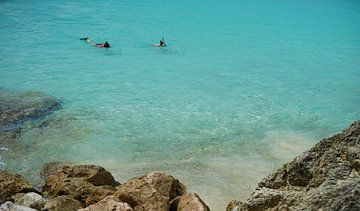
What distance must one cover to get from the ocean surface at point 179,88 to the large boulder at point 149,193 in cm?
220

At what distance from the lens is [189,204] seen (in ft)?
19.5

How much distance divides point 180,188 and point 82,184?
5.59 feet

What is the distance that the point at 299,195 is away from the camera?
417cm

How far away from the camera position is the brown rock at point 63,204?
19.9 ft

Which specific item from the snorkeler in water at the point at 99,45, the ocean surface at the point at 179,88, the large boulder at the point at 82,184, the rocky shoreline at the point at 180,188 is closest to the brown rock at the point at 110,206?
the rocky shoreline at the point at 180,188

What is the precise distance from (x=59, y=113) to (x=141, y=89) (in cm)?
412

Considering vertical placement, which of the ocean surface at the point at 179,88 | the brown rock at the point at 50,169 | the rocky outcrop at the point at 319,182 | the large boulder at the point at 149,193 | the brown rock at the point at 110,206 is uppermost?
the rocky outcrop at the point at 319,182

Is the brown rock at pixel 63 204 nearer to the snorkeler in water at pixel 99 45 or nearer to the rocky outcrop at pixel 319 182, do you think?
the rocky outcrop at pixel 319 182

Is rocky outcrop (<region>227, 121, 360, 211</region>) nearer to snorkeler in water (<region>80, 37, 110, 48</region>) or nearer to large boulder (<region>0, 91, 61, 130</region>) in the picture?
large boulder (<region>0, 91, 61, 130</region>)

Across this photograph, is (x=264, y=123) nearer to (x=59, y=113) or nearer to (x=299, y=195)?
(x=59, y=113)

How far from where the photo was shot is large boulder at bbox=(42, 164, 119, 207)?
22.5ft

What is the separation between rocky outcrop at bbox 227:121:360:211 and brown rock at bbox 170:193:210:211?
1415 millimetres

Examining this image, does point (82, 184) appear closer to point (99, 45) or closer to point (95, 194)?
point (95, 194)

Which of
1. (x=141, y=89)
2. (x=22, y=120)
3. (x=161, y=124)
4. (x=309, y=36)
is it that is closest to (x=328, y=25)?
(x=309, y=36)
